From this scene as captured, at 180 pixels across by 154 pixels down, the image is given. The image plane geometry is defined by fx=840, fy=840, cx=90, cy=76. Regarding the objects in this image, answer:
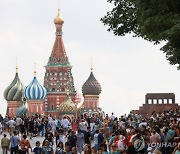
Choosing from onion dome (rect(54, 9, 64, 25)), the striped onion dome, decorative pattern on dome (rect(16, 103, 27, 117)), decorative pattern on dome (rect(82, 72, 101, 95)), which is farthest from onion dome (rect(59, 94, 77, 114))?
onion dome (rect(54, 9, 64, 25))

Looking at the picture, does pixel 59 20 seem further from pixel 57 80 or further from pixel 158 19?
pixel 158 19

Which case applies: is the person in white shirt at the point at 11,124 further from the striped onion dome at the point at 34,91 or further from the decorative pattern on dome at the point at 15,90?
the decorative pattern on dome at the point at 15,90

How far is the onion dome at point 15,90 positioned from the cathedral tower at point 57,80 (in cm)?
388

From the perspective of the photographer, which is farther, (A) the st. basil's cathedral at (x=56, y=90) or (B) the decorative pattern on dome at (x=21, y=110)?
(A) the st. basil's cathedral at (x=56, y=90)

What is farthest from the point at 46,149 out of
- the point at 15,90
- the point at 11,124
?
the point at 15,90

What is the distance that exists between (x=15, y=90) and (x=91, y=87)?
38.9 ft

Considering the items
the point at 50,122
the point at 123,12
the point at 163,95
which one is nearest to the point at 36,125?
the point at 50,122

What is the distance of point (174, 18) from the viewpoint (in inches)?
942

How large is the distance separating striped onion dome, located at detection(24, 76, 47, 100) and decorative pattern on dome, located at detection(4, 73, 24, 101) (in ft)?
15.7

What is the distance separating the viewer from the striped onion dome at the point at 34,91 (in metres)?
120

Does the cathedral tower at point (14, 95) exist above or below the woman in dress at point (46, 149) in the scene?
above

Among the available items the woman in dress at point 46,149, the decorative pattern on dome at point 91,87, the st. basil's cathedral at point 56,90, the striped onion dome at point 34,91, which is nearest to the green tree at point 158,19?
the woman in dress at point 46,149

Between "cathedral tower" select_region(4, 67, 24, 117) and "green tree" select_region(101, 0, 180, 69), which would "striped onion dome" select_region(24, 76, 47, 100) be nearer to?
"cathedral tower" select_region(4, 67, 24, 117)

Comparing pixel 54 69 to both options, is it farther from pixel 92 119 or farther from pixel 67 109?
pixel 92 119
